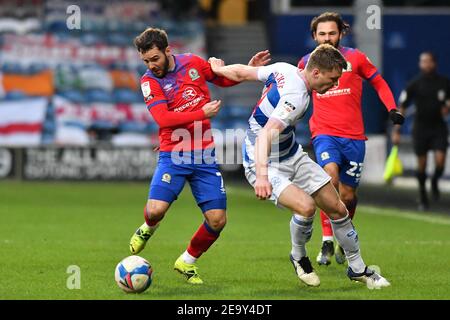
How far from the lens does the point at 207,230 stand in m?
9.38

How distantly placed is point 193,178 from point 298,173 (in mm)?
975

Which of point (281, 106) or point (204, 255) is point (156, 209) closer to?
point (281, 106)

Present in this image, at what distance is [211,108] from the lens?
894cm

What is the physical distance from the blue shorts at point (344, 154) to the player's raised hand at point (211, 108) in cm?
224

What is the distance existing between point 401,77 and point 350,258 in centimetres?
1909

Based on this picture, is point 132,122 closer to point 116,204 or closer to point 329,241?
point 116,204

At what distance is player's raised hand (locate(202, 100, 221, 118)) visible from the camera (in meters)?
8.89

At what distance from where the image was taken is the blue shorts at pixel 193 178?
9.34 m

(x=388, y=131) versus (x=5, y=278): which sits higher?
(x=5, y=278)

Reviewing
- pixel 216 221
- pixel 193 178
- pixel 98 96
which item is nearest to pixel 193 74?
pixel 193 178

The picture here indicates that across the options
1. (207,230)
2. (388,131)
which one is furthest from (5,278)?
(388,131)

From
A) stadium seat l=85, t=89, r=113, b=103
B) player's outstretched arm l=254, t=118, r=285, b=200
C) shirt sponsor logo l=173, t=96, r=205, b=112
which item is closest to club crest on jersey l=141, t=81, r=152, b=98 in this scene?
shirt sponsor logo l=173, t=96, r=205, b=112

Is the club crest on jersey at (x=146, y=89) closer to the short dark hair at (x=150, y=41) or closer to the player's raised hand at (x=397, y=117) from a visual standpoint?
Result: the short dark hair at (x=150, y=41)
